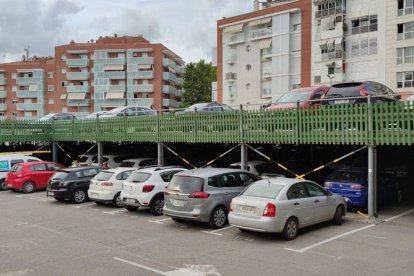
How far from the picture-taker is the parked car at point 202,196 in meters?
12.2

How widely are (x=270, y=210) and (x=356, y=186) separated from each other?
17.0ft

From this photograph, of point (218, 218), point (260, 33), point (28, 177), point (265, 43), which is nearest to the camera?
point (218, 218)

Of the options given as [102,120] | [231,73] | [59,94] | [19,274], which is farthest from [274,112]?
[59,94]

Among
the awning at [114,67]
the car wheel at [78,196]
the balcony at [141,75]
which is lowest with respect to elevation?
the car wheel at [78,196]

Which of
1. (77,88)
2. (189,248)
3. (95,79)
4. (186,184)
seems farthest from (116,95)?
(189,248)

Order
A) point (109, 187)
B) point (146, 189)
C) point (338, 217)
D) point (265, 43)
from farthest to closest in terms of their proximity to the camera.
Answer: point (265, 43)
point (109, 187)
point (146, 189)
point (338, 217)

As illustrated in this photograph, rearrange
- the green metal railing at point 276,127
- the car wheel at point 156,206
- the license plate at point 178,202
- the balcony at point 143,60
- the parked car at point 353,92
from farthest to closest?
the balcony at point 143,60
the parked car at point 353,92
the car wheel at point 156,206
the green metal railing at point 276,127
the license plate at point 178,202

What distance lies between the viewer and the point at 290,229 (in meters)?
11.0

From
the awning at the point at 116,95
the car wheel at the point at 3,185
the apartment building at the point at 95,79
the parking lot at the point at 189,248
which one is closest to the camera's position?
the parking lot at the point at 189,248

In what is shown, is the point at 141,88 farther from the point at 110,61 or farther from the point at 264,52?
the point at 264,52

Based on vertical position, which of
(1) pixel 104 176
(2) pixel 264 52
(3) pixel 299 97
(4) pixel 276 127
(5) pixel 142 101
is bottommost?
(1) pixel 104 176

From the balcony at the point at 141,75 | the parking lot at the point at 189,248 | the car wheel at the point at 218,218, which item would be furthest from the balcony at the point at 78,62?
the car wheel at the point at 218,218

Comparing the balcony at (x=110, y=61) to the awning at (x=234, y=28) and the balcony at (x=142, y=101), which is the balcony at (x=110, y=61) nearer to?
the balcony at (x=142, y=101)

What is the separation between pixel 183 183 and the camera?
12711 mm
